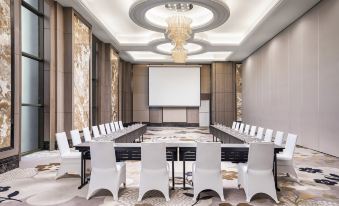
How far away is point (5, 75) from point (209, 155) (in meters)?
4.27

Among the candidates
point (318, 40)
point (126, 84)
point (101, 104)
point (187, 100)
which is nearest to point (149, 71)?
point (126, 84)

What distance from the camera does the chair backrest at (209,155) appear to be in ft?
11.4

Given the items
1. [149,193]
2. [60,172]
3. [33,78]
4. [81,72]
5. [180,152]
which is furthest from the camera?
[81,72]

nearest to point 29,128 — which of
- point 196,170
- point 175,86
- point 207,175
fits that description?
point 196,170

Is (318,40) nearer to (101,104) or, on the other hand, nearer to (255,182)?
(255,182)

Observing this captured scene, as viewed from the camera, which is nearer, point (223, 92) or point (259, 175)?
point (259, 175)

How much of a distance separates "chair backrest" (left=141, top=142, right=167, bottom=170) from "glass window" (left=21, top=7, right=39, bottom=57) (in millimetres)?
5485

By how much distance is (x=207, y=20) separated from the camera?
365 inches

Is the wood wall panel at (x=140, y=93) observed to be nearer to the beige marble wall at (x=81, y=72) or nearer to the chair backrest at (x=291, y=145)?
the beige marble wall at (x=81, y=72)

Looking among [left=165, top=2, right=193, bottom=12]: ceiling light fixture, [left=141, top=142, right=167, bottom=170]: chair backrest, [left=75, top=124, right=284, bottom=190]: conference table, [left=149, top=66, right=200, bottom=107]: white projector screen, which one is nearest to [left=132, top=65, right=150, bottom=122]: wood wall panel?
[left=149, top=66, right=200, bottom=107]: white projector screen

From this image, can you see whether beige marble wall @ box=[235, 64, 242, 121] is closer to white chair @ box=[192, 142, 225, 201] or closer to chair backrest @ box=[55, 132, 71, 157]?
chair backrest @ box=[55, 132, 71, 157]

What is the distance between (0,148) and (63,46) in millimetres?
3848

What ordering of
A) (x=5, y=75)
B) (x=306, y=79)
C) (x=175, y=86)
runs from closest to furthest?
1. (x=5, y=75)
2. (x=306, y=79)
3. (x=175, y=86)

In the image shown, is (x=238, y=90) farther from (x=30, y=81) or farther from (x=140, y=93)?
(x=30, y=81)
